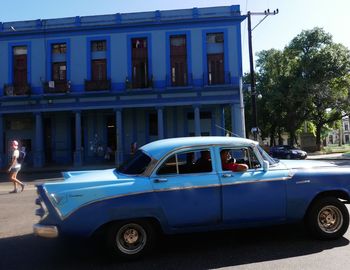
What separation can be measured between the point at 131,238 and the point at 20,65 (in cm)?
2899

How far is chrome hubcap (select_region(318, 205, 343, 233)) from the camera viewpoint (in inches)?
251

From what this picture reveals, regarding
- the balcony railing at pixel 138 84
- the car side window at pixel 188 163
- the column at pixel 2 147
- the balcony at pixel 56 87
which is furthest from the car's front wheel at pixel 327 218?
the column at pixel 2 147

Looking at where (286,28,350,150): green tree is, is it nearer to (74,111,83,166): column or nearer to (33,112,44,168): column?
(74,111,83,166): column

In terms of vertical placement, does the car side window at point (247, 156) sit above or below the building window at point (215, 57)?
below

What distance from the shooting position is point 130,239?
18.9 feet

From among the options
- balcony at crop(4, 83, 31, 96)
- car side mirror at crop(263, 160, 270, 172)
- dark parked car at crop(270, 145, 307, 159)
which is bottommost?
dark parked car at crop(270, 145, 307, 159)

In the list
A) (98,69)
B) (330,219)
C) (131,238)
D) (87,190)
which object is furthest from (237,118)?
(87,190)

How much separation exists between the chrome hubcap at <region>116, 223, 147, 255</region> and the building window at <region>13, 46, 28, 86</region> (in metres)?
28.4

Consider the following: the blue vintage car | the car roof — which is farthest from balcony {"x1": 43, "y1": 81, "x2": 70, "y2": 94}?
the car roof

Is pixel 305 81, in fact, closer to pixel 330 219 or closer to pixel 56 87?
pixel 56 87

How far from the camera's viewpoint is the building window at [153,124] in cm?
3200

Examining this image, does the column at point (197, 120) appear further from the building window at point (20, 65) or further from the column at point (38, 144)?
the building window at point (20, 65)

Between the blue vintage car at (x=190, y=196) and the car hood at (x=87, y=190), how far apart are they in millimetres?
13

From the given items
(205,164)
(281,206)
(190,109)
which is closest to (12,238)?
(205,164)
